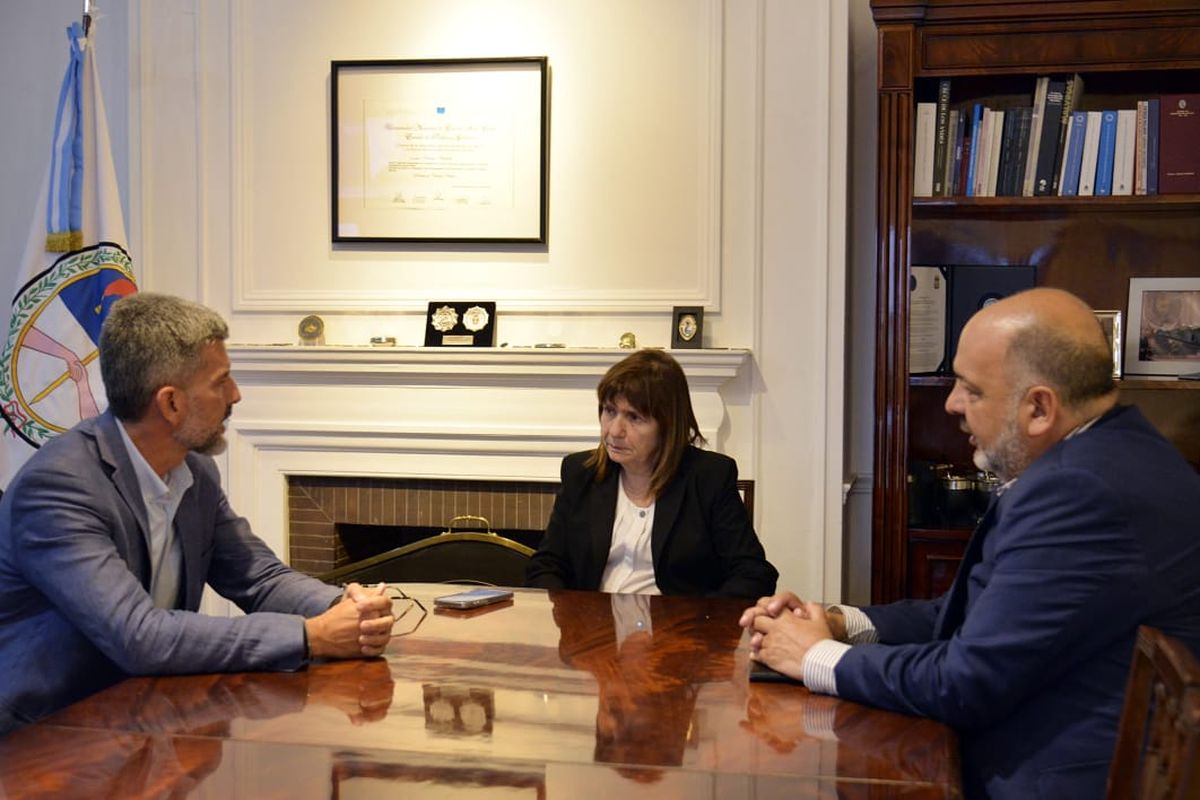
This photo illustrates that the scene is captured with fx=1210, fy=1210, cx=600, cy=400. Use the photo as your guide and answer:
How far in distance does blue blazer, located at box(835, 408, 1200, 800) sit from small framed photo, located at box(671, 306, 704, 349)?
74.3 inches

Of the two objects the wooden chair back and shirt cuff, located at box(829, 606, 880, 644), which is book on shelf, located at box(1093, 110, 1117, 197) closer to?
shirt cuff, located at box(829, 606, 880, 644)

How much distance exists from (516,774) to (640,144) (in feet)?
8.35

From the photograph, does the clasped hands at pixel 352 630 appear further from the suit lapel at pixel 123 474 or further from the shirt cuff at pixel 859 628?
the shirt cuff at pixel 859 628

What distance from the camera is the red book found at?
3312 mm

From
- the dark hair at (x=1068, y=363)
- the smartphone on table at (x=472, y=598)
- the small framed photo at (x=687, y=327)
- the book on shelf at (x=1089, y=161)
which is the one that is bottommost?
the smartphone on table at (x=472, y=598)

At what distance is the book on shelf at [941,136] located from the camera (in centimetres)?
338

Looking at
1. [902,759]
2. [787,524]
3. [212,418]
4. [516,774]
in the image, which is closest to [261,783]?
[516,774]

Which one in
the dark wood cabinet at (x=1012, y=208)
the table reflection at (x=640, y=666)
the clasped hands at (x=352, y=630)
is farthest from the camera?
the dark wood cabinet at (x=1012, y=208)

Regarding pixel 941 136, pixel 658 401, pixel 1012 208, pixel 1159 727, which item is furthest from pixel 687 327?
pixel 1159 727

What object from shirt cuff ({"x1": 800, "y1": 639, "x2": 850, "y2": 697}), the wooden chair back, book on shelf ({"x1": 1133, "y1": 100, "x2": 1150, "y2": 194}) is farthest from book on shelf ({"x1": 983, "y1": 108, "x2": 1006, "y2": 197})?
the wooden chair back

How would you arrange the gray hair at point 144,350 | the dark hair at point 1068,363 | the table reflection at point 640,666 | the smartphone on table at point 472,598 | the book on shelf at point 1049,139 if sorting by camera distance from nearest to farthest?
the table reflection at point 640,666 < the dark hair at point 1068,363 < the gray hair at point 144,350 < the smartphone on table at point 472,598 < the book on shelf at point 1049,139

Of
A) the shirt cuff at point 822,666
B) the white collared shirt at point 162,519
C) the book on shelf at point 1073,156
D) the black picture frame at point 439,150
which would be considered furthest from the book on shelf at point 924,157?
the white collared shirt at point 162,519

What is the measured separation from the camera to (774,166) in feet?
11.5

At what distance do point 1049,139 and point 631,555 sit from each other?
1687mm
